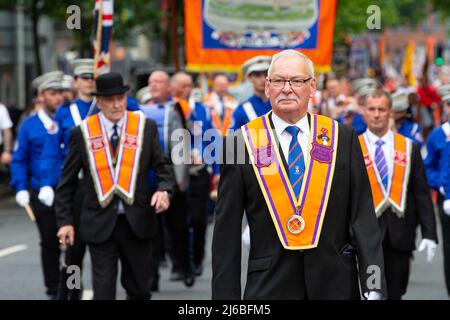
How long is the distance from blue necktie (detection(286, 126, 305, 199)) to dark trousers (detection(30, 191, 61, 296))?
19.0ft

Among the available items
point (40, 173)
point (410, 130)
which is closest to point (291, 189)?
point (410, 130)

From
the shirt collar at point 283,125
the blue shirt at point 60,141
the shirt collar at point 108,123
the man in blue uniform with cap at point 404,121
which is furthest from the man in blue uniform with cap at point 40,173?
the shirt collar at point 283,125

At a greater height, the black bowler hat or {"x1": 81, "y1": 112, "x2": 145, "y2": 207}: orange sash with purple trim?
the black bowler hat

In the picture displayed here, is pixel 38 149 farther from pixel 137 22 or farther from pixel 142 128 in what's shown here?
pixel 137 22

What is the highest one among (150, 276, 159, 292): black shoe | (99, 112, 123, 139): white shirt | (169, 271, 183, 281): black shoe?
(99, 112, 123, 139): white shirt

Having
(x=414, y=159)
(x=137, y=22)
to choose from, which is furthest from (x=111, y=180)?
(x=137, y=22)

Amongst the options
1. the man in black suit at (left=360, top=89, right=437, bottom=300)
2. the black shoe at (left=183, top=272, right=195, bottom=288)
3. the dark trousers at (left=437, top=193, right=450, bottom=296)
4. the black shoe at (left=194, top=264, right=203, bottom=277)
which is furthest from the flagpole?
the black shoe at (left=194, top=264, right=203, bottom=277)

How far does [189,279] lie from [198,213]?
838 mm

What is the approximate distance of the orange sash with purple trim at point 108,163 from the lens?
920 centimetres

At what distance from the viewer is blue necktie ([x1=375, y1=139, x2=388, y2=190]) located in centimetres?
966

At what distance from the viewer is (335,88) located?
980 inches

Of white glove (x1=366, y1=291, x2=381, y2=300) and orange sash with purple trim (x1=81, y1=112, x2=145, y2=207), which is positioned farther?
orange sash with purple trim (x1=81, y1=112, x2=145, y2=207)

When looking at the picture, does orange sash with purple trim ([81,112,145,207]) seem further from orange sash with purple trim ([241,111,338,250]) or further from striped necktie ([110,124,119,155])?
orange sash with purple trim ([241,111,338,250])

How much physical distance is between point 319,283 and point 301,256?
15 cm
